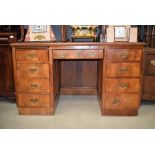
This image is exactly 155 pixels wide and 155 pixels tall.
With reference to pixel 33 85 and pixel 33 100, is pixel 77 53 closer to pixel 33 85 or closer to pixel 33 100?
pixel 33 85

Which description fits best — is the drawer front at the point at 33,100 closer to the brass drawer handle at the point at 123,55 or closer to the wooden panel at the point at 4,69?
the wooden panel at the point at 4,69

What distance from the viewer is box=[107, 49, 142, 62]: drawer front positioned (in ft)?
7.17

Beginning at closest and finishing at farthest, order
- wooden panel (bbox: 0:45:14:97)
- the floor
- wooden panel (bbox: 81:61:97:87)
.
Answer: the floor
wooden panel (bbox: 0:45:14:97)
wooden panel (bbox: 81:61:97:87)

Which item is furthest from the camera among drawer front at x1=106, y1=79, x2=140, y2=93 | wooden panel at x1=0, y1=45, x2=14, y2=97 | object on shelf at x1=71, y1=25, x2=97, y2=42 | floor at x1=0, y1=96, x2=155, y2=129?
wooden panel at x1=0, y1=45, x2=14, y2=97

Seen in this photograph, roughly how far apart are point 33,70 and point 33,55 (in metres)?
0.15

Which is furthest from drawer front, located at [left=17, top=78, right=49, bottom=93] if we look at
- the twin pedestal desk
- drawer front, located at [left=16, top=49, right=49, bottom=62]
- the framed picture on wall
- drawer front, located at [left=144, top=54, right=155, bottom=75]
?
drawer front, located at [left=144, top=54, right=155, bottom=75]

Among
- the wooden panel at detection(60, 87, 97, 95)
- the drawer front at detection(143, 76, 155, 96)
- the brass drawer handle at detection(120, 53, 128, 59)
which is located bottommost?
the wooden panel at detection(60, 87, 97, 95)

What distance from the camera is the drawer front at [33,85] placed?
7.52 feet

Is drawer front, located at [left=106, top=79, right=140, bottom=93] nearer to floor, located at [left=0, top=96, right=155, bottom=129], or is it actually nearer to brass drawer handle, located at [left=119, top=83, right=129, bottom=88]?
brass drawer handle, located at [left=119, top=83, right=129, bottom=88]

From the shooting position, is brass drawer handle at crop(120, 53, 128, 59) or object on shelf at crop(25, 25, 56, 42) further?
object on shelf at crop(25, 25, 56, 42)

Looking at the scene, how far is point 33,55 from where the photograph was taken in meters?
2.22

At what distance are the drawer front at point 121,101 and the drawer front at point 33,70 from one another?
0.69 metres
